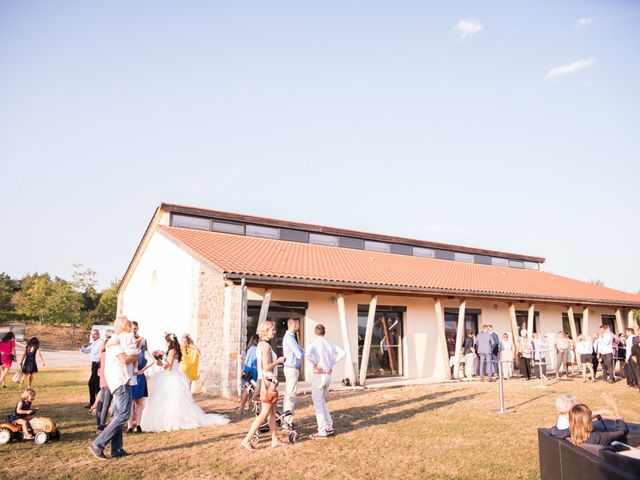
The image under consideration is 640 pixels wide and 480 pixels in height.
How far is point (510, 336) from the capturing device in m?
18.0

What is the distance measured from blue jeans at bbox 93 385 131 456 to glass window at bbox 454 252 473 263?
1939 centimetres

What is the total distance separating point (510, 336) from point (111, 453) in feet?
52.3

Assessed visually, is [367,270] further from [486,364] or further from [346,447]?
[346,447]

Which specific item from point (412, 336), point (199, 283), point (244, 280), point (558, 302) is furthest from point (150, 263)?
point (558, 302)

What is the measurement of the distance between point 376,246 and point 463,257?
18.4ft

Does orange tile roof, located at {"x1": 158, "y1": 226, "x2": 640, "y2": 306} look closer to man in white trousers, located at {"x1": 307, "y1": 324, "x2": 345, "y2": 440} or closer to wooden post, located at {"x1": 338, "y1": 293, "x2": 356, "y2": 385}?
wooden post, located at {"x1": 338, "y1": 293, "x2": 356, "y2": 385}

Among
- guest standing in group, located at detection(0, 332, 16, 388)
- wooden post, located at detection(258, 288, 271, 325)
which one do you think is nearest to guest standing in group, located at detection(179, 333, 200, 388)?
wooden post, located at detection(258, 288, 271, 325)

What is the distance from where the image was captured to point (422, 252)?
21609 millimetres

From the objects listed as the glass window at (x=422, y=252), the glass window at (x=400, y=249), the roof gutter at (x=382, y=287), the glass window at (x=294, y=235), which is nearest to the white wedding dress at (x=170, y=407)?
the roof gutter at (x=382, y=287)

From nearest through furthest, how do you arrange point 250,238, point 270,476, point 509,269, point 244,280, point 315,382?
point 270,476 → point 315,382 → point 244,280 → point 250,238 → point 509,269

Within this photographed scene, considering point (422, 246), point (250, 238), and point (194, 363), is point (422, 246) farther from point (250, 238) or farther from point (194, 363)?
point (194, 363)

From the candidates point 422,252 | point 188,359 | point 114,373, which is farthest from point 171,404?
point 422,252

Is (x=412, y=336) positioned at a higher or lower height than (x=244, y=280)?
lower

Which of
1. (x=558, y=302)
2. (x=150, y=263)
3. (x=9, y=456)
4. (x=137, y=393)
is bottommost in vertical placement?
(x=9, y=456)
